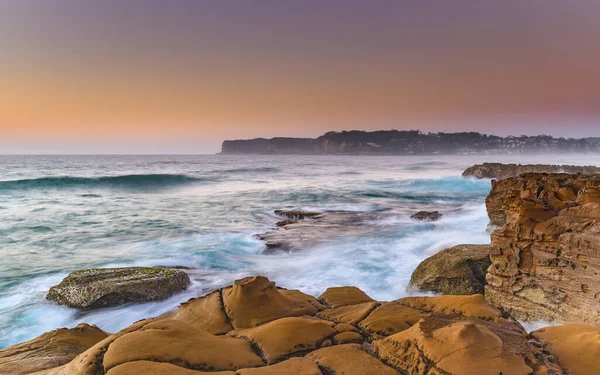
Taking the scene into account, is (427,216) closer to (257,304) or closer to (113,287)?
(113,287)

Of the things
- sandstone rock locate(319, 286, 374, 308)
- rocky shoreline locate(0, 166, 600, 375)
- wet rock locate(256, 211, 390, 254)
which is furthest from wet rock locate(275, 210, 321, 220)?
sandstone rock locate(319, 286, 374, 308)

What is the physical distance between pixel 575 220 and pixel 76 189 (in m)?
34.3

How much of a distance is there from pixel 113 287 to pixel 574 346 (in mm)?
7238

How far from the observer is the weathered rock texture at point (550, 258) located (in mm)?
4734

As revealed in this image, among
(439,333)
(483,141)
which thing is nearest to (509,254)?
(439,333)

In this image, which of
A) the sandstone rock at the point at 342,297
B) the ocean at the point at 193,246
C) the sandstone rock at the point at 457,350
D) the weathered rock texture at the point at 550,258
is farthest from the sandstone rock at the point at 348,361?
the ocean at the point at 193,246

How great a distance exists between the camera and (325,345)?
9.39 ft

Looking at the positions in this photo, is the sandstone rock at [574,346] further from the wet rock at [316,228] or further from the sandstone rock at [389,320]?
the wet rock at [316,228]

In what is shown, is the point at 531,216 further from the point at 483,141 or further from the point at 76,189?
the point at 483,141

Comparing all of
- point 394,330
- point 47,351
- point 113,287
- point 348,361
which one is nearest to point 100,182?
point 113,287

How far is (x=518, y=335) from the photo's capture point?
2.76 m

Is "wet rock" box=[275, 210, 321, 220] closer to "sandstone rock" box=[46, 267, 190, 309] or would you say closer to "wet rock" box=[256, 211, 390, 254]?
"wet rock" box=[256, 211, 390, 254]

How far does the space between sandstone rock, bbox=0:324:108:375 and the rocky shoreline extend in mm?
15

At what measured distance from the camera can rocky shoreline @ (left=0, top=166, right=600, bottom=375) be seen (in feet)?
7.93
